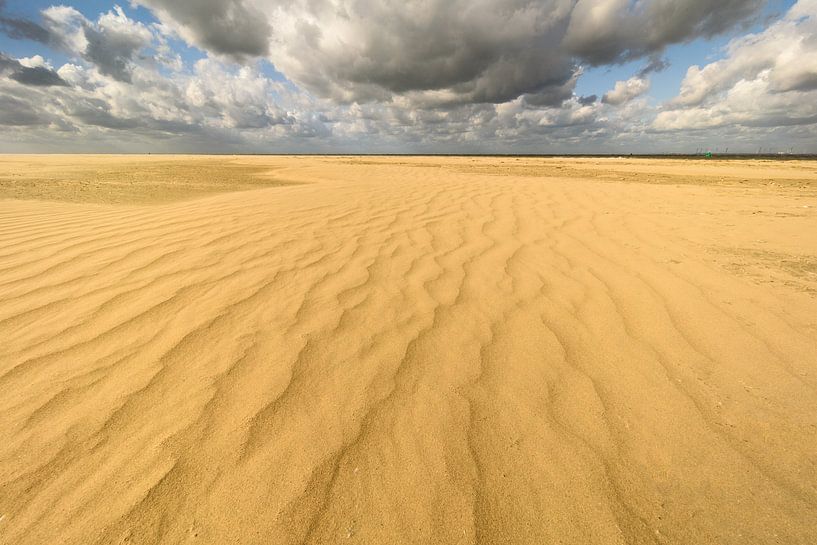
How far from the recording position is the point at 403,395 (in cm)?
161

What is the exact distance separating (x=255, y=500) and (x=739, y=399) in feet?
6.68

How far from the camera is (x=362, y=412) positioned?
1.52 m

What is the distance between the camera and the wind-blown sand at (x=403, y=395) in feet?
3.75

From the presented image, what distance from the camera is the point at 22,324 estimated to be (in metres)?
2.10

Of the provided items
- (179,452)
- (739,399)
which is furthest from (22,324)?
(739,399)

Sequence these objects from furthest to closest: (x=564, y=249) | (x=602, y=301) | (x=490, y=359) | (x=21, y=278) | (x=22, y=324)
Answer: (x=564, y=249)
(x=21, y=278)
(x=602, y=301)
(x=22, y=324)
(x=490, y=359)

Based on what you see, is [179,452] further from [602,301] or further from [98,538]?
[602,301]

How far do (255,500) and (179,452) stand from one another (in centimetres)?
38

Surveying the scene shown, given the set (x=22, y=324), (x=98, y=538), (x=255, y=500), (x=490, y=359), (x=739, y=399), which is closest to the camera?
(x=98, y=538)

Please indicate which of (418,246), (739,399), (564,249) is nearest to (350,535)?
(739,399)

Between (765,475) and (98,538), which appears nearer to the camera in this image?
(98,538)

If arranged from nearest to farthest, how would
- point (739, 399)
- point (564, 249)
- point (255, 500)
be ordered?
point (255, 500)
point (739, 399)
point (564, 249)

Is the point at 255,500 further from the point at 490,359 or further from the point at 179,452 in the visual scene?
the point at 490,359

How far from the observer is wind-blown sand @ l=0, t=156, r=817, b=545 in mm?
1144
